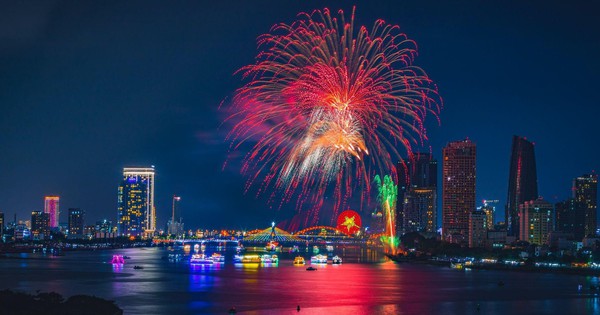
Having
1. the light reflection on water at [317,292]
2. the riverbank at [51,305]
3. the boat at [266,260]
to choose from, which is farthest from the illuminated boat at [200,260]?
the riverbank at [51,305]

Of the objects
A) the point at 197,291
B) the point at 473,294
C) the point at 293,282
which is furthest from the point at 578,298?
the point at 197,291

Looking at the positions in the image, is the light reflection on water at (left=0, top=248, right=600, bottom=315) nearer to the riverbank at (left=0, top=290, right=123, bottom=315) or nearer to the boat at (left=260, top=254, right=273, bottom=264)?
the riverbank at (left=0, top=290, right=123, bottom=315)

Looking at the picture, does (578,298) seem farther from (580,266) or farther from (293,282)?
(580,266)

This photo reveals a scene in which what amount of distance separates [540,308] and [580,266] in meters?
72.3

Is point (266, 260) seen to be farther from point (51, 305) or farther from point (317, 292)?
point (51, 305)

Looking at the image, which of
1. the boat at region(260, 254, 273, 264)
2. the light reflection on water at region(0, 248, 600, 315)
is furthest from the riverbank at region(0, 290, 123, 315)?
the boat at region(260, 254, 273, 264)

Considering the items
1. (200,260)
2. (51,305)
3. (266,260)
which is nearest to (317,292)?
(51,305)

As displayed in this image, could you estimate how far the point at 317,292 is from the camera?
257 feet

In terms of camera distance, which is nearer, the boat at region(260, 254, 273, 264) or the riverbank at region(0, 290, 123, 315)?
the riverbank at region(0, 290, 123, 315)

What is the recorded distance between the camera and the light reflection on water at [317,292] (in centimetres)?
6588

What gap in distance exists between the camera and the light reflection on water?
65.9 meters

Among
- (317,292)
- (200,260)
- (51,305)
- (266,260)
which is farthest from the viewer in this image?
(266,260)

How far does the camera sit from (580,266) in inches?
5320

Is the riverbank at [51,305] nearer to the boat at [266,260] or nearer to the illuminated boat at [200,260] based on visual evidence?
the illuminated boat at [200,260]
